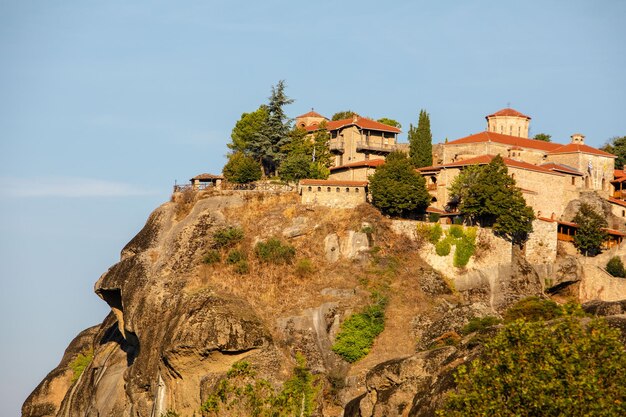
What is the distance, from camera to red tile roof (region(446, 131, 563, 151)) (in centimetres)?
8944

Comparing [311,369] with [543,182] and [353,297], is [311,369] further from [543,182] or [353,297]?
[543,182]

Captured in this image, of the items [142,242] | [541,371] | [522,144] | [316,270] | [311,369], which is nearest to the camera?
[541,371]

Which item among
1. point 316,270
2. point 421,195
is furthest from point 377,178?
point 316,270

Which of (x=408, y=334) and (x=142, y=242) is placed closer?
(x=408, y=334)

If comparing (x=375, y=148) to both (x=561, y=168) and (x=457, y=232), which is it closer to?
(x=561, y=168)

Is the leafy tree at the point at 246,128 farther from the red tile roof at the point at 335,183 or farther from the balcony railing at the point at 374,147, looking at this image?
the red tile roof at the point at 335,183

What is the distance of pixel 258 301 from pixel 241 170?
47.6 feet

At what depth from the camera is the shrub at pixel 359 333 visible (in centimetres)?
6931

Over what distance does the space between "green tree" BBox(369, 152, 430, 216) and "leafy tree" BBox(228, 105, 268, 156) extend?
16.0 m

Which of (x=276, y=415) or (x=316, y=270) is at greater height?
(x=316, y=270)

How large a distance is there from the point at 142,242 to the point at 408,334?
64.7ft

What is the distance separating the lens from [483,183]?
76812mm

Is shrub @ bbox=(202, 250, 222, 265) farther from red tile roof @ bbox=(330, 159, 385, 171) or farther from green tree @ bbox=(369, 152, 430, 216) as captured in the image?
red tile roof @ bbox=(330, 159, 385, 171)

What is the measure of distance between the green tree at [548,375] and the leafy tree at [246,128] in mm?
50705
